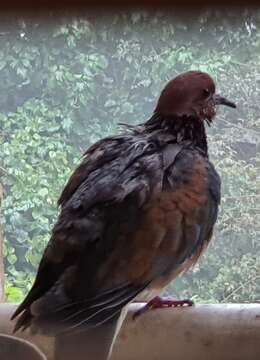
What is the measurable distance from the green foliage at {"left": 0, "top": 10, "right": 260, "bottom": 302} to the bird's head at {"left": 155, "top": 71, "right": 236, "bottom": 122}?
0.57ft

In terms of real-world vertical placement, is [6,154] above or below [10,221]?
above

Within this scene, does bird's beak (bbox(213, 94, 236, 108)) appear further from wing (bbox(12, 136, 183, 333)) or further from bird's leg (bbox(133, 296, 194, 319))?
bird's leg (bbox(133, 296, 194, 319))

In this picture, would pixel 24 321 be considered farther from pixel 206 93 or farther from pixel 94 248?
pixel 206 93

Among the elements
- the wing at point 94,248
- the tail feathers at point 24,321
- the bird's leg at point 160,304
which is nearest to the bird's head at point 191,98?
the wing at point 94,248

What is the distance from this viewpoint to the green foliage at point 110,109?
5.89 feet

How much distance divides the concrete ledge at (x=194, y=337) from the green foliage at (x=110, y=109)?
26 centimetres

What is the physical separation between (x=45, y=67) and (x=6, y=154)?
18 cm

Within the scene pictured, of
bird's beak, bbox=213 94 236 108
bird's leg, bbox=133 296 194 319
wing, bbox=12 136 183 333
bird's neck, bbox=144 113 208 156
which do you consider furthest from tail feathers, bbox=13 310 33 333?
bird's beak, bbox=213 94 236 108

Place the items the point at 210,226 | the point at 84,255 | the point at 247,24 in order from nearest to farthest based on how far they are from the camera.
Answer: the point at 84,255, the point at 210,226, the point at 247,24

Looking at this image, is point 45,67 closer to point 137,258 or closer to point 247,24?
point 247,24

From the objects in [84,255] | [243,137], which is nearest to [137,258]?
[84,255]

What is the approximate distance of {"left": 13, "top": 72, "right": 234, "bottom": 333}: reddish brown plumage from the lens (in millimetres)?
1381

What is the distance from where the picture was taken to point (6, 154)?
185cm

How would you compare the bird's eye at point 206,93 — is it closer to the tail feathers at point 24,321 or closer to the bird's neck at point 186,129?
the bird's neck at point 186,129
